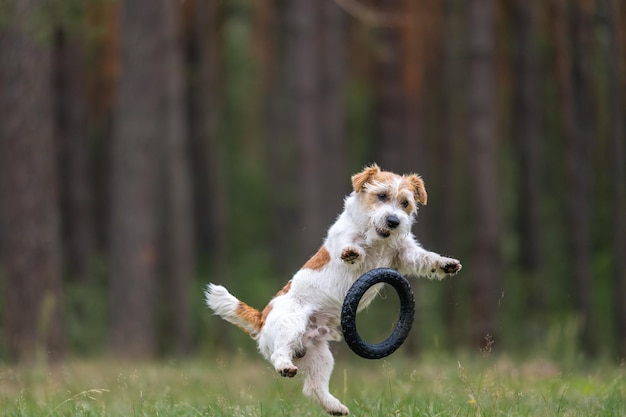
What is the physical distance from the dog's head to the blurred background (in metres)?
Result: 2.09

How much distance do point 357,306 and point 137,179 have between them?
9.47 meters

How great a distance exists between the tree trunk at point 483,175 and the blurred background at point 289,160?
38 millimetres

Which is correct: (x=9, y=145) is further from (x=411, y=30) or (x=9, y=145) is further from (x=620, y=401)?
(x=411, y=30)

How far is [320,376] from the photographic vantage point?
662cm

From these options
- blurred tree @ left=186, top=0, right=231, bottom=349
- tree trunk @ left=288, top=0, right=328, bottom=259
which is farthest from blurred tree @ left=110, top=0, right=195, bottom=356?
blurred tree @ left=186, top=0, right=231, bottom=349

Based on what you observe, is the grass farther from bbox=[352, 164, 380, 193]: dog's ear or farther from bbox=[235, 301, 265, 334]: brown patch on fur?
Answer: bbox=[352, 164, 380, 193]: dog's ear

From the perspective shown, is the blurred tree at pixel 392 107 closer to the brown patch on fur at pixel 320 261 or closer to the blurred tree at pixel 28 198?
the blurred tree at pixel 28 198

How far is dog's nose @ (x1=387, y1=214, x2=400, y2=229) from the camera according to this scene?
6.48m

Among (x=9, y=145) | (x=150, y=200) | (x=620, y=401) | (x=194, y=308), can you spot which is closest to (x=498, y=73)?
(x=194, y=308)

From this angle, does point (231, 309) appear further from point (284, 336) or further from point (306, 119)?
point (306, 119)

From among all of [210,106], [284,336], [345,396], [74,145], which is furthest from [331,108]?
[284,336]

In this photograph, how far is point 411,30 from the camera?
920 inches

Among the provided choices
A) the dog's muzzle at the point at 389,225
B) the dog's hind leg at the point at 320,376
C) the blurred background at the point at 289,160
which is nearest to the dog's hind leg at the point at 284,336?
the dog's hind leg at the point at 320,376

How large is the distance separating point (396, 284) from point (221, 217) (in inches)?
710
